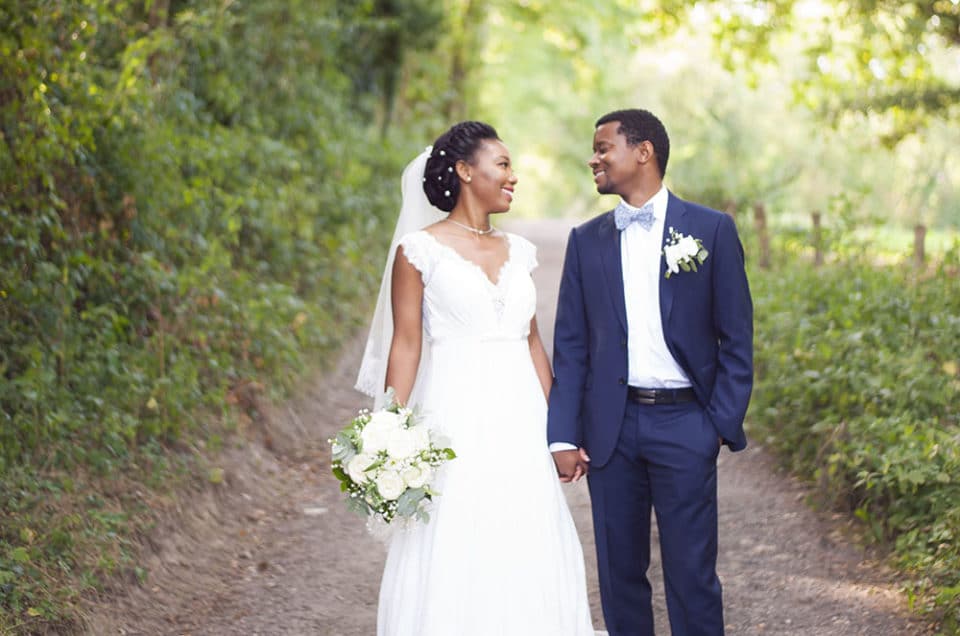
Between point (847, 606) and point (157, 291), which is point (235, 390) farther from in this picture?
point (847, 606)

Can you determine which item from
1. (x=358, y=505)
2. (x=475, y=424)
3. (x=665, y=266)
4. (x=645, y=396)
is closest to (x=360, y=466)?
(x=358, y=505)

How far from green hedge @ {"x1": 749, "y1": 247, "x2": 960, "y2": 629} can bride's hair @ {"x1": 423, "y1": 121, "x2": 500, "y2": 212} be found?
2718 mm

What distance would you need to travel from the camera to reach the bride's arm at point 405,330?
3.93 metres

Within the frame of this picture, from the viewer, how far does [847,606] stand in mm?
4980

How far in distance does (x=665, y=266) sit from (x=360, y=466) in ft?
4.36

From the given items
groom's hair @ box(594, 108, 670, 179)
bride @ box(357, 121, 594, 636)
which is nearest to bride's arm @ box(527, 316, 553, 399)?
bride @ box(357, 121, 594, 636)

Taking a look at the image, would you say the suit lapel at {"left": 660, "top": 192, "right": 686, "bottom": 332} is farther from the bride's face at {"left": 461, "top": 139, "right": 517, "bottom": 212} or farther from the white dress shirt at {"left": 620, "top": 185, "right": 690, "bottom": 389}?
the bride's face at {"left": 461, "top": 139, "right": 517, "bottom": 212}

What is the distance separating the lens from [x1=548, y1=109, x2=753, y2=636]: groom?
373cm

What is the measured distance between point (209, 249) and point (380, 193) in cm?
755

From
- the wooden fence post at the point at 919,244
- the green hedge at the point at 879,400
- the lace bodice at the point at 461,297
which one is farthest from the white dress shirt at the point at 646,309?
the wooden fence post at the point at 919,244

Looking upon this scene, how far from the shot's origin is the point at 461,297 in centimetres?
391

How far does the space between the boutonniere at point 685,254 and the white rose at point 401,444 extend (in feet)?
3.62

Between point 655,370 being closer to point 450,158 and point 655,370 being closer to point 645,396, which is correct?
point 645,396

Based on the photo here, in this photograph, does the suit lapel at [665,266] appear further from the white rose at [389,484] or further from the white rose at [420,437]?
the white rose at [389,484]
